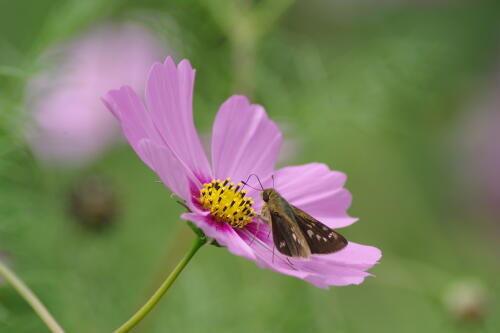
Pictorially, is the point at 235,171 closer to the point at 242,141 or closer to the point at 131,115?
the point at 242,141

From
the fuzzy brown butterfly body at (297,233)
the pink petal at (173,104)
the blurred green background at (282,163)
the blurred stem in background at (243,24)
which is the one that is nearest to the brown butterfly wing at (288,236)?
the fuzzy brown butterfly body at (297,233)

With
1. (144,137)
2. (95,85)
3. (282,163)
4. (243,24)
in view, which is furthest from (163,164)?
(95,85)

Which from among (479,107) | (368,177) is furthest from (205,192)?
(479,107)

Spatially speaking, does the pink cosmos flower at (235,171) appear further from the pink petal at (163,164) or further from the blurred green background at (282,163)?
the blurred green background at (282,163)

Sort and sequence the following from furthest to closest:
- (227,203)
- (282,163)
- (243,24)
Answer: (282,163)
(243,24)
(227,203)

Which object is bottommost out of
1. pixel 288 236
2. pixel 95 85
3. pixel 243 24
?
pixel 95 85

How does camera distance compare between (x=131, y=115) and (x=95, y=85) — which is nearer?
(x=131, y=115)

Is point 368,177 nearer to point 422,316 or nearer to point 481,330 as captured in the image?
point 422,316
